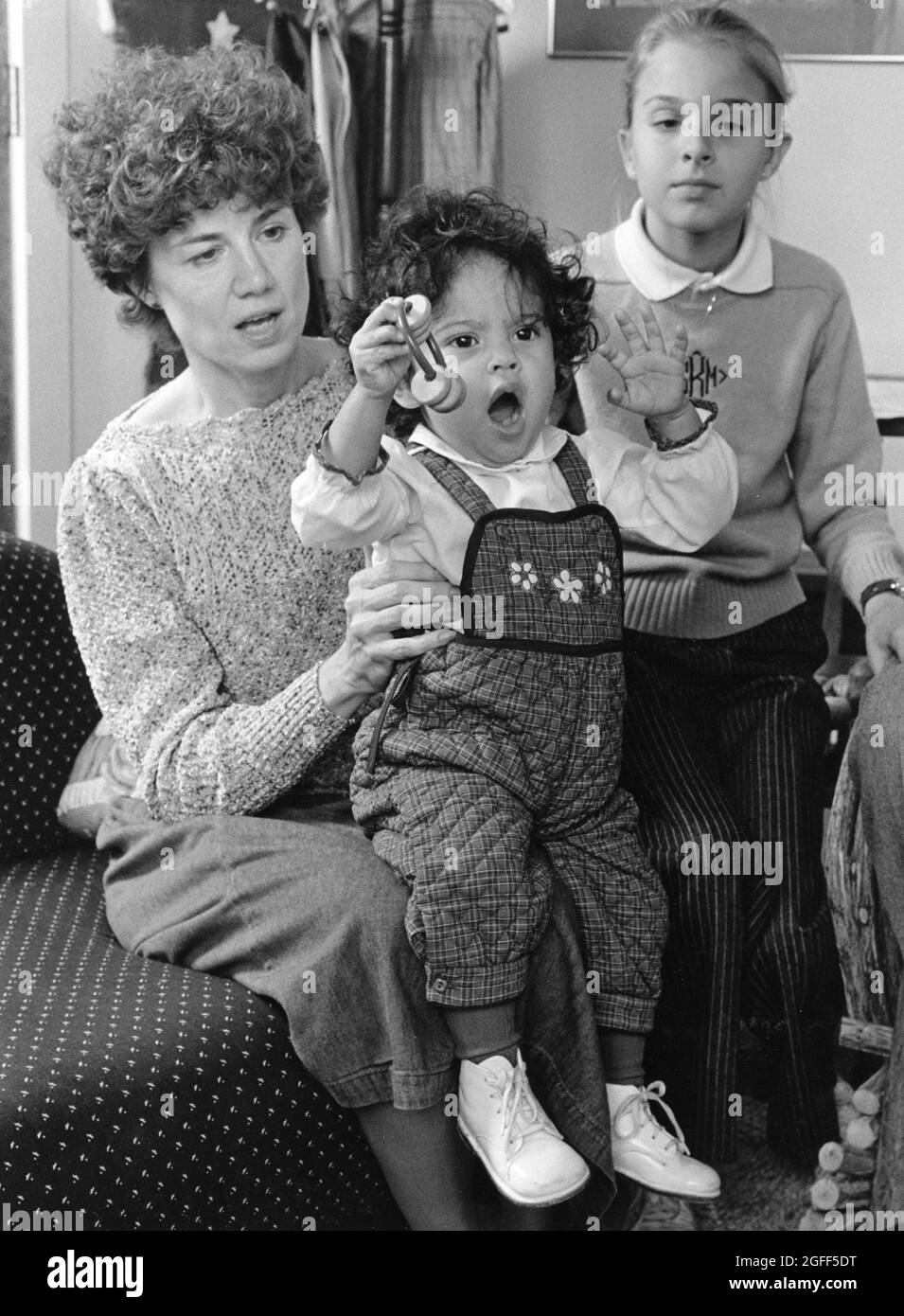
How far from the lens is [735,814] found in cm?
153

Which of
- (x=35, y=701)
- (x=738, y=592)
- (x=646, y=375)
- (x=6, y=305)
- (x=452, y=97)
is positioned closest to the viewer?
(x=646, y=375)

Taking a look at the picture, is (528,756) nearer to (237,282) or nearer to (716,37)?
(237,282)

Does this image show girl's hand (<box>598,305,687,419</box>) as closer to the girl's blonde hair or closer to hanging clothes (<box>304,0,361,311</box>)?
the girl's blonde hair

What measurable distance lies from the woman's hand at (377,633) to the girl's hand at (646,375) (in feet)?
0.89

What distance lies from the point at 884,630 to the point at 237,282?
79 cm

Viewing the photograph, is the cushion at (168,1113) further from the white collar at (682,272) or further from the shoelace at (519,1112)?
the white collar at (682,272)

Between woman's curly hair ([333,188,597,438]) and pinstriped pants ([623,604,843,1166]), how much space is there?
369 millimetres

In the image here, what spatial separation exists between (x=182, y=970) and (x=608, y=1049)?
0.43 meters

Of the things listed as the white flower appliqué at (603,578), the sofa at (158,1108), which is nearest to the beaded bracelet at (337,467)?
the white flower appliqué at (603,578)

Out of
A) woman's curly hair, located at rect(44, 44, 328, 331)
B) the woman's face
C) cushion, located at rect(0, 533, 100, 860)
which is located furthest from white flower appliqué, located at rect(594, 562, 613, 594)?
cushion, located at rect(0, 533, 100, 860)

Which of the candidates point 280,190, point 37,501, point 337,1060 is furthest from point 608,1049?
point 37,501

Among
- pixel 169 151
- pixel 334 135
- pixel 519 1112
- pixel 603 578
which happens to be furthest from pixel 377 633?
pixel 334 135

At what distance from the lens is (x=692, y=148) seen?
1701 mm

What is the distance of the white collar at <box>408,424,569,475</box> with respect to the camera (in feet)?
4.83
